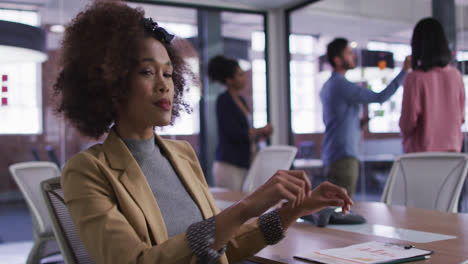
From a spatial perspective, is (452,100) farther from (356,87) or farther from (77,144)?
(77,144)

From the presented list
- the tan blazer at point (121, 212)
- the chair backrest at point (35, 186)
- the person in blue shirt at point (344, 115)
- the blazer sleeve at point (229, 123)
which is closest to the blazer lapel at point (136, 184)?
the tan blazer at point (121, 212)

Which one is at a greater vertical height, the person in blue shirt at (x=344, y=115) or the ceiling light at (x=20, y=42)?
the ceiling light at (x=20, y=42)

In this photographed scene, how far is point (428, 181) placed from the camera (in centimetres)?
259

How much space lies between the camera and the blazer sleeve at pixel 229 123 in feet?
14.1

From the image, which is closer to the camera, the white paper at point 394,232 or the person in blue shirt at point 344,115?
the white paper at point 394,232

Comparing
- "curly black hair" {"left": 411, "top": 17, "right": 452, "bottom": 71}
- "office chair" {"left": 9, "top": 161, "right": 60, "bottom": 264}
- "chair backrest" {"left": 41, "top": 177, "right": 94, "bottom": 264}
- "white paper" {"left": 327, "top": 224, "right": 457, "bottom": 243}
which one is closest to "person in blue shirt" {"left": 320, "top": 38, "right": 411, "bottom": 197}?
"curly black hair" {"left": 411, "top": 17, "right": 452, "bottom": 71}

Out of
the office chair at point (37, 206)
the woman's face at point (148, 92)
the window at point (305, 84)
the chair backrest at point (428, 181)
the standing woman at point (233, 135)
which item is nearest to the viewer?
the woman's face at point (148, 92)

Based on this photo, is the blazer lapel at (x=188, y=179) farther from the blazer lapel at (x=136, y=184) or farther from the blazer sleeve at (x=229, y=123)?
the blazer sleeve at (x=229, y=123)

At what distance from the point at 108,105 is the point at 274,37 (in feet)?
19.0

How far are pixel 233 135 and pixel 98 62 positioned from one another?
3.06 m

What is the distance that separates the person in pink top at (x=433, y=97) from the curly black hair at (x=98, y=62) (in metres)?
2.34

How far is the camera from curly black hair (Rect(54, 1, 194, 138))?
1.28 meters

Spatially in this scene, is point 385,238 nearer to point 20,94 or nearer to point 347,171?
point 347,171

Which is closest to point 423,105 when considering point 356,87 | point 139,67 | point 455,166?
point 356,87
